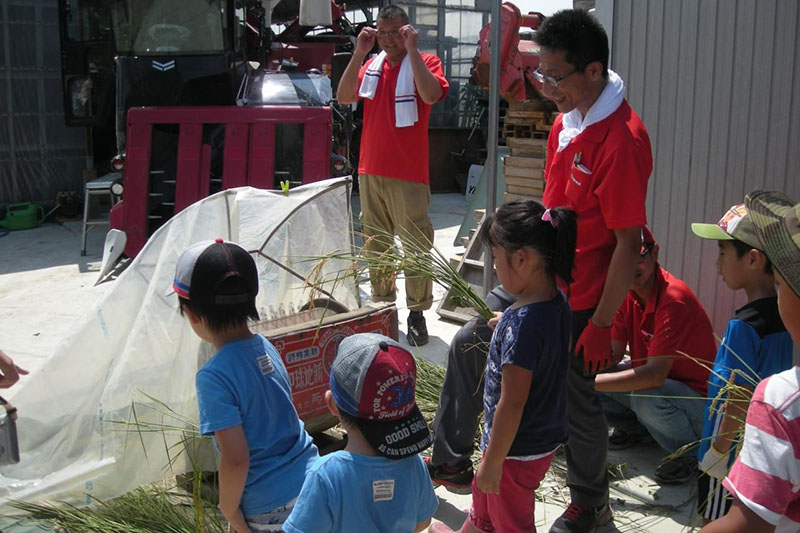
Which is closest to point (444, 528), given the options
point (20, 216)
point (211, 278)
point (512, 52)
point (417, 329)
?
point (211, 278)

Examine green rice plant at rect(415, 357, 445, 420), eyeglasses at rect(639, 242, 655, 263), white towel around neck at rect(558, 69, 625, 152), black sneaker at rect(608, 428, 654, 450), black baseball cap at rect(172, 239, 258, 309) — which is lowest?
black sneaker at rect(608, 428, 654, 450)

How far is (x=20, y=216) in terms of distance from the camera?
916cm

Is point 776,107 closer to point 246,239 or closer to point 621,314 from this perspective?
point 621,314

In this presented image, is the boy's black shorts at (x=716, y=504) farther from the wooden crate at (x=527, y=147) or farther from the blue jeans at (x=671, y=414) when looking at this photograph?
the wooden crate at (x=527, y=147)

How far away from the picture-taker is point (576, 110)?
2.78 metres

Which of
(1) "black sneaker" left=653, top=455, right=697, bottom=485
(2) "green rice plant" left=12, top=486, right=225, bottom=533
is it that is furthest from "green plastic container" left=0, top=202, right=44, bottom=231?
(1) "black sneaker" left=653, top=455, right=697, bottom=485

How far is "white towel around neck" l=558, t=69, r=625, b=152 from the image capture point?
8.77 feet

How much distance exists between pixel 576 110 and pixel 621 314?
1072mm

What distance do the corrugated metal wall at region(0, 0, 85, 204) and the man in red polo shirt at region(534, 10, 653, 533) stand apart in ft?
28.5

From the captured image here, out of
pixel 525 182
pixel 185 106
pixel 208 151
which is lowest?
pixel 525 182

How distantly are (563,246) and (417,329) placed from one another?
280cm

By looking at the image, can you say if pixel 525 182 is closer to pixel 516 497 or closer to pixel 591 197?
pixel 591 197

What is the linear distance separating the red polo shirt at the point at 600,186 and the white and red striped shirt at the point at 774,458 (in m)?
1.21

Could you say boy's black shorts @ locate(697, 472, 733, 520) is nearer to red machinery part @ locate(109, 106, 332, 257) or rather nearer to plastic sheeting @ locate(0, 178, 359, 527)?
plastic sheeting @ locate(0, 178, 359, 527)
